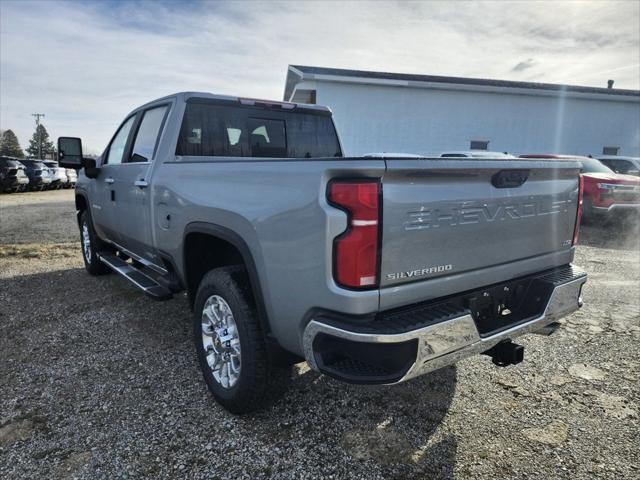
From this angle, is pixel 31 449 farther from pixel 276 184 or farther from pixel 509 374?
pixel 509 374

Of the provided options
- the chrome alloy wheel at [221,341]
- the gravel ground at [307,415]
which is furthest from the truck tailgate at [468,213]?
the chrome alloy wheel at [221,341]

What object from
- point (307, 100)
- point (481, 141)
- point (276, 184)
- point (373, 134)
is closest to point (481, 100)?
point (481, 141)

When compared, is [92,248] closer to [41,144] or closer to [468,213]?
[468,213]

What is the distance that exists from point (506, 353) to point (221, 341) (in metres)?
1.67

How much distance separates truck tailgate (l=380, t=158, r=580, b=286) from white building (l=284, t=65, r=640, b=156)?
13315mm

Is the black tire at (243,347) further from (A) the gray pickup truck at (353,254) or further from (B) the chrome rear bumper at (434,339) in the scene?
(B) the chrome rear bumper at (434,339)

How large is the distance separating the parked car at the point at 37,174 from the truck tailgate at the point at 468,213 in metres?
25.0

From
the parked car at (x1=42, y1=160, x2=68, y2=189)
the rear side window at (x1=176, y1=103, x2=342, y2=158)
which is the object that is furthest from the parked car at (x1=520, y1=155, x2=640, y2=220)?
the parked car at (x1=42, y1=160, x2=68, y2=189)

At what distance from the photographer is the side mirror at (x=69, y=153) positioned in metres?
4.88

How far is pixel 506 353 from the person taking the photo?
96.0 inches

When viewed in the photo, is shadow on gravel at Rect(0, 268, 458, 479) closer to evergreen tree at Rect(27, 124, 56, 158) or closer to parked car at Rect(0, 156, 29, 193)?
parked car at Rect(0, 156, 29, 193)

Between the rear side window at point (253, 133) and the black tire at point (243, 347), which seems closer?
the black tire at point (243, 347)

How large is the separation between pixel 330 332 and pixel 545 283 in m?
1.45

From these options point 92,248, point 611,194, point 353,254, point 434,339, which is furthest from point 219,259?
point 611,194
